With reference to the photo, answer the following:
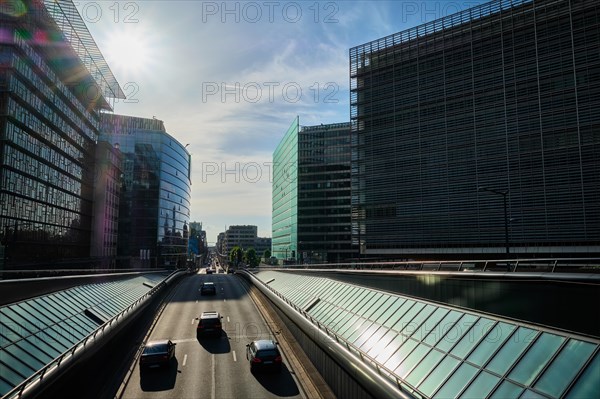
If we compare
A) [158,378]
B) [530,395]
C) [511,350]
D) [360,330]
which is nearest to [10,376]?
[158,378]

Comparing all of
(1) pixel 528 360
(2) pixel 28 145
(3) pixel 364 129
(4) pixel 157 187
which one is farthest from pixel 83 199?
(1) pixel 528 360

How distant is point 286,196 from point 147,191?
51.2m

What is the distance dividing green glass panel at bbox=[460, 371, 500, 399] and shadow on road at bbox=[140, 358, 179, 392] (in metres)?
13.6

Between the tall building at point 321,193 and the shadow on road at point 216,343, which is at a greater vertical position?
the tall building at point 321,193

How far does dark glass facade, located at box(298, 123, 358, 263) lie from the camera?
5007 inches

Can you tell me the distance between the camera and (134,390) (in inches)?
711

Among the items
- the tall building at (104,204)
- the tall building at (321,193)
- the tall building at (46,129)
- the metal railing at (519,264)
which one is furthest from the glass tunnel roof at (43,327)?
the tall building at (321,193)

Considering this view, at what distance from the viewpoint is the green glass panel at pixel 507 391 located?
351 inches

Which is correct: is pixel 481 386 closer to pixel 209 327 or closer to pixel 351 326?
pixel 351 326

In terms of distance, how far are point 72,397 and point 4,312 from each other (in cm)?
→ 406

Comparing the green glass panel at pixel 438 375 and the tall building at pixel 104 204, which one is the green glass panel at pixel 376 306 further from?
the tall building at pixel 104 204

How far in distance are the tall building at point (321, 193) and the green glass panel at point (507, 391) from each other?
114750 millimetres

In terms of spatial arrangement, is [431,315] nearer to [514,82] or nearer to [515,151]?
[515,151]

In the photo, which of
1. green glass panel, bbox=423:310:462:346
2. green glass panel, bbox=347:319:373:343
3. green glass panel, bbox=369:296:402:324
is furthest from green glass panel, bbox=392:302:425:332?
green glass panel, bbox=347:319:373:343
